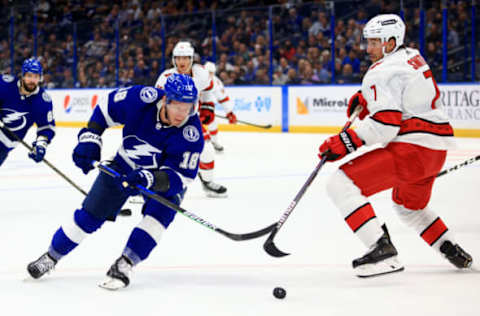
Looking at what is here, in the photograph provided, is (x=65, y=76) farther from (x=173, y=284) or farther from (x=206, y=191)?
(x=173, y=284)

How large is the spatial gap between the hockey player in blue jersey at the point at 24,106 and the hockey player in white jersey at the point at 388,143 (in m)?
2.61

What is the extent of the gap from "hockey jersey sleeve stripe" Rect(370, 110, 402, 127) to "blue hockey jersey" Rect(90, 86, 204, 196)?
79cm

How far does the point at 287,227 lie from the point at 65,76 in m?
11.0

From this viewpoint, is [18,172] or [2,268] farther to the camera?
[18,172]

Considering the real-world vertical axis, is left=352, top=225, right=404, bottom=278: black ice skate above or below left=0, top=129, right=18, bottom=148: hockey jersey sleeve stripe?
below

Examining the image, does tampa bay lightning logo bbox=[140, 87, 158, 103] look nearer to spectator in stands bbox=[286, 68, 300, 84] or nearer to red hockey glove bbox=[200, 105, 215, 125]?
red hockey glove bbox=[200, 105, 215, 125]

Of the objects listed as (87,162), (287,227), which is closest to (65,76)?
(287,227)

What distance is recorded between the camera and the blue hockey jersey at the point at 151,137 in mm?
2898

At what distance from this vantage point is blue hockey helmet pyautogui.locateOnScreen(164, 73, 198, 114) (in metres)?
2.81

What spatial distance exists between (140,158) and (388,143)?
3.77 ft

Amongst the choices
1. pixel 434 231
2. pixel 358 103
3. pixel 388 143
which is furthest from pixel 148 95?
pixel 434 231

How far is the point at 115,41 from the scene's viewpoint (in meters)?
13.7

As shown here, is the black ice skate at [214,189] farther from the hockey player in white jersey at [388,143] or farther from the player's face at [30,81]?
the hockey player in white jersey at [388,143]

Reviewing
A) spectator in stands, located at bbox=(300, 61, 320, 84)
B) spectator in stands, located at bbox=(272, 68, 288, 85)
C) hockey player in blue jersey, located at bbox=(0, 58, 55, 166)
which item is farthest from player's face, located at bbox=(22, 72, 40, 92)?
spectator in stands, located at bbox=(272, 68, 288, 85)
